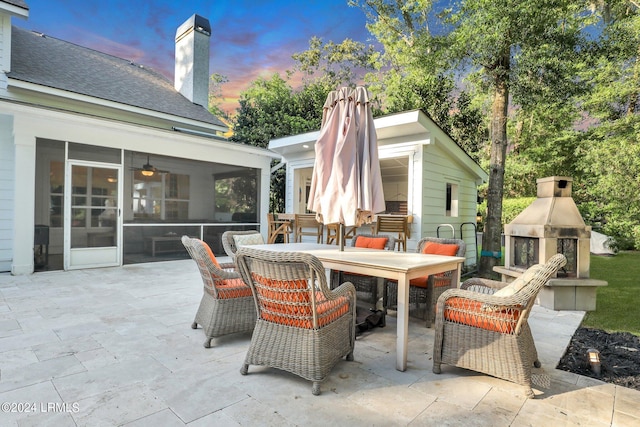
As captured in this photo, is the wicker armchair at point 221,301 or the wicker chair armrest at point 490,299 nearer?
the wicker chair armrest at point 490,299

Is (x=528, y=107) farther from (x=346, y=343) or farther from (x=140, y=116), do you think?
(x=140, y=116)

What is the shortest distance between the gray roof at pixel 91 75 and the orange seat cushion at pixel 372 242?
288 inches

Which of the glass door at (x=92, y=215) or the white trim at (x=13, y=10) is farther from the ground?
the white trim at (x=13, y=10)

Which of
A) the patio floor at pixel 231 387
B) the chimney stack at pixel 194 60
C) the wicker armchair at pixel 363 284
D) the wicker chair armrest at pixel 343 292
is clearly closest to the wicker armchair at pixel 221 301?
the patio floor at pixel 231 387

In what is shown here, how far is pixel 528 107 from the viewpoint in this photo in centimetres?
657

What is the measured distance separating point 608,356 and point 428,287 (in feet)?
4.96

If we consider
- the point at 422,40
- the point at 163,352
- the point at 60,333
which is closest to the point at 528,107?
the point at 422,40

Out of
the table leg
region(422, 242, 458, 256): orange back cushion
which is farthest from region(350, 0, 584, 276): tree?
the table leg

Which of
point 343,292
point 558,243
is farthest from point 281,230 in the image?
point 343,292

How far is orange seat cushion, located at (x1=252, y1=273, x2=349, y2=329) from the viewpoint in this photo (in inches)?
84.4

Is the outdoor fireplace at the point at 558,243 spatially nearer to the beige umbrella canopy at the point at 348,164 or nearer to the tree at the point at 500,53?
the tree at the point at 500,53

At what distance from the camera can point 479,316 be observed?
2.29m

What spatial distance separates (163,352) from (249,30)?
59.2 feet

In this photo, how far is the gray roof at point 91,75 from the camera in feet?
25.5
